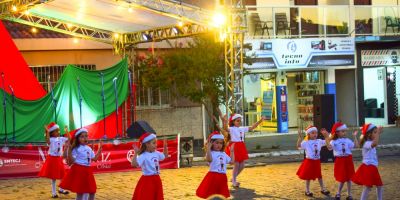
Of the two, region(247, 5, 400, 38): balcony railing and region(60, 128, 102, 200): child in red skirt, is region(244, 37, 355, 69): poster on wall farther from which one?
region(60, 128, 102, 200): child in red skirt

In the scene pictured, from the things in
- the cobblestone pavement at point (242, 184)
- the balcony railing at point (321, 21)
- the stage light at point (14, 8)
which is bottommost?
the cobblestone pavement at point (242, 184)

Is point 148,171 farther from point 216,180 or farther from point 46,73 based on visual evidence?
point 46,73

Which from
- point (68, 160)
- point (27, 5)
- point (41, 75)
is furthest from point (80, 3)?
point (68, 160)

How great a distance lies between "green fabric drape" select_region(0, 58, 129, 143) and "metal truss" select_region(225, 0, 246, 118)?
476 cm

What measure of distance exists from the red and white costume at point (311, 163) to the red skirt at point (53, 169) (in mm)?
5024

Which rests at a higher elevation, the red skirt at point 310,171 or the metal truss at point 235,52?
the metal truss at point 235,52

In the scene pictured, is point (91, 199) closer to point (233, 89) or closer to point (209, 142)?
point (209, 142)

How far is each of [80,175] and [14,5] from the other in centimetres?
911

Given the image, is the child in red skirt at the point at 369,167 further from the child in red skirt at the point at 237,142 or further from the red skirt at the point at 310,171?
the child in red skirt at the point at 237,142

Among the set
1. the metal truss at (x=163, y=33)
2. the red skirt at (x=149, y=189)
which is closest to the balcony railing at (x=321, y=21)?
the metal truss at (x=163, y=33)

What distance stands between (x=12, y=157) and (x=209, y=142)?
8314 mm

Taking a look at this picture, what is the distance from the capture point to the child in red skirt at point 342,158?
11.4 metres

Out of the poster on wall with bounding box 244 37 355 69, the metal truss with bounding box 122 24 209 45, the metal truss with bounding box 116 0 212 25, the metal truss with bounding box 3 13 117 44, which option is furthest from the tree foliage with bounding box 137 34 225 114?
the poster on wall with bounding box 244 37 355 69

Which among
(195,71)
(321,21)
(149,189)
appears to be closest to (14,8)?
(195,71)
